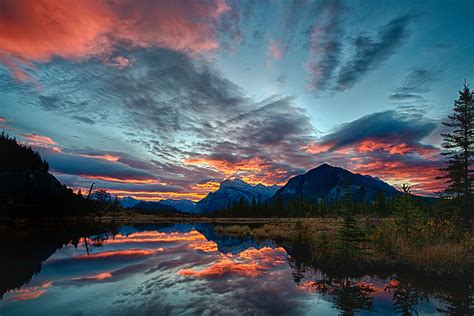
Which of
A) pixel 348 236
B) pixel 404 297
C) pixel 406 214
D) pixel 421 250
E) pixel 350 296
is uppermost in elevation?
pixel 406 214

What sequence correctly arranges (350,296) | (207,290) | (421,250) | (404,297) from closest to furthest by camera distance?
(404,297), (350,296), (207,290), (421,250)

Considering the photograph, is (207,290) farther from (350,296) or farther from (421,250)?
(421,250)

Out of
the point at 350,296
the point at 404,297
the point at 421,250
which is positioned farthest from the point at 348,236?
the point at 350,296

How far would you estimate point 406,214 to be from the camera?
77.4ft

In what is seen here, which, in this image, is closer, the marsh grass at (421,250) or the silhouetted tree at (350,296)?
the silhouetted tree at (350,296)

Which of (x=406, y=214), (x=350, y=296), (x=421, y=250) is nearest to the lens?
(x=350, y=296)

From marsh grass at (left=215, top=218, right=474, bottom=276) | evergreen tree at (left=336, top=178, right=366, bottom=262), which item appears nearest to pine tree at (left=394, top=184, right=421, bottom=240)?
marsh grass at (left=215, top=218, right=474, bottom=276)

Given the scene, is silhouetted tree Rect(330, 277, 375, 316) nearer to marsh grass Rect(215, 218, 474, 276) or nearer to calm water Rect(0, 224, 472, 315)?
calm water Rect(0, 224, 472, 315)

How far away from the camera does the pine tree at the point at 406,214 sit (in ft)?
76.0

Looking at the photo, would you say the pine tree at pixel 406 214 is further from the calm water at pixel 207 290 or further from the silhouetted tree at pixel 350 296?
the silhouetted tree at pixel 350 296

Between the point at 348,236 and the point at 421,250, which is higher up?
the point at 348,236

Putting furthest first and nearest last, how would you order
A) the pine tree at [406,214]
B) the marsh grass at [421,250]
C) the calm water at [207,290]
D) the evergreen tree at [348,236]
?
1. the pine tree at [406,214]
2. the evergreen tree at [348,236]
3. the marsh grass at [421,250]
4. the calm water at [207,290]

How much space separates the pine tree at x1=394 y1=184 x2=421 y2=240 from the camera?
23156 mm

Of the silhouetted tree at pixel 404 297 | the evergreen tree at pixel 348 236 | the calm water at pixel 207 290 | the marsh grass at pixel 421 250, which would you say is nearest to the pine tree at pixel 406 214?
the marsh grass at pixel 421 250
